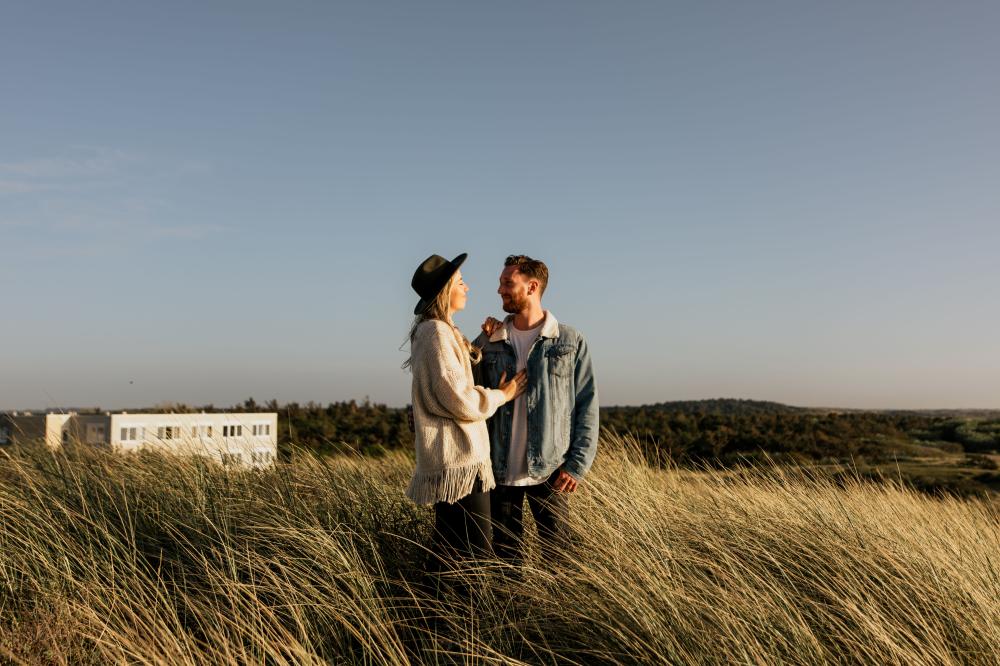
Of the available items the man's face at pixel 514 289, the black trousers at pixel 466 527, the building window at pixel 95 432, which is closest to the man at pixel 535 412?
the man's face at pixel 514 289

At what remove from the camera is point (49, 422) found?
716 inches

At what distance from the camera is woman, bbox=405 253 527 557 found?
133 inches

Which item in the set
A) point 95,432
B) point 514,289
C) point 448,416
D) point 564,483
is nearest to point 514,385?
point 448,416

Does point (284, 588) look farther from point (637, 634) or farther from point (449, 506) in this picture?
point (637, 634)

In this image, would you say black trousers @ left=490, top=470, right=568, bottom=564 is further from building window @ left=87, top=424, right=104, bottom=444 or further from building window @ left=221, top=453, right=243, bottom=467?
building window @ left=87, top=424, right=104, bottom=444

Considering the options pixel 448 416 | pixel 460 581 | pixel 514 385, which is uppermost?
pixel 514 385

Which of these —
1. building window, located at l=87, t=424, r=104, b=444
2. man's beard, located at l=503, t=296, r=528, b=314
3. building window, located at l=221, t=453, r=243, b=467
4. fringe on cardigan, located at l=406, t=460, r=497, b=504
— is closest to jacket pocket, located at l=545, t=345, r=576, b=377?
man's beard, located at l=503, t=296, r=528, b=314

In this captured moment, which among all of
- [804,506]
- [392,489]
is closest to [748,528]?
[804,506]

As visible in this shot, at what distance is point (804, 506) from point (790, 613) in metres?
1.72

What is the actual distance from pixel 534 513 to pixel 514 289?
4.24 feet

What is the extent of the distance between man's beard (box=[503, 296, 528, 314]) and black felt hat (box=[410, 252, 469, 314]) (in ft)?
2.03

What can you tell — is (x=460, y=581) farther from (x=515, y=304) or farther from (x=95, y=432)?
(x=95, y=432)

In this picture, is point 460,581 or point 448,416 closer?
point 448,416

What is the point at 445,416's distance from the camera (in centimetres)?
345
